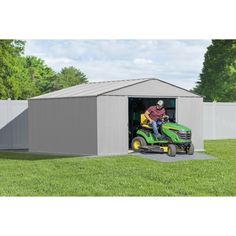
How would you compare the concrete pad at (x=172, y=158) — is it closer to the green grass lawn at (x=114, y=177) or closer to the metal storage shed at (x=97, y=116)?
the green grass lawn at (x=114, y=177)

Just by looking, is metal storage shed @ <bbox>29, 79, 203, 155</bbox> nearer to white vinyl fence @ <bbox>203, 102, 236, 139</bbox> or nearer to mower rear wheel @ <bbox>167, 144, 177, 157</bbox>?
mower rear wheel @ <bbox>167, 144, 177, 157</bbox>

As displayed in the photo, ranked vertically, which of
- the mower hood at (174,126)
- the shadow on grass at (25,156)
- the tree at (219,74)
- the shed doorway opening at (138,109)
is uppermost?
the tree at (219,74)

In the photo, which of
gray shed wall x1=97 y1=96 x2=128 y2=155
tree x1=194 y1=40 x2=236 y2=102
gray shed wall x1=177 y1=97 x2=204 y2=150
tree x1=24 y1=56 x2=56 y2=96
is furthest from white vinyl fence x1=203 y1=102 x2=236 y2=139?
tree x1=24 y1=56 x2=56 y2=96

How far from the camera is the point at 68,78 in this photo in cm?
4944

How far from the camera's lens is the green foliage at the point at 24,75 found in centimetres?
3069

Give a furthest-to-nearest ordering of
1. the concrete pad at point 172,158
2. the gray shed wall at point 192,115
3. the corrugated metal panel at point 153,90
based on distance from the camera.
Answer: the gray shed wall at point 192,115, the corrugated metal panel at point 153,90, the concrete pad at point 172,158

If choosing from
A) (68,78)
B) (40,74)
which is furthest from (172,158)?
(40,74)

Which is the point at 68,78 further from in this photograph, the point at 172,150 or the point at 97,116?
the point at 172,150

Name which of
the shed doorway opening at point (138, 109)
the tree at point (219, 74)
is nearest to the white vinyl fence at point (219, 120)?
the shed doorway opening at point (138, 109)

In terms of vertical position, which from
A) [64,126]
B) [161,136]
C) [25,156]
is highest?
[64,126]

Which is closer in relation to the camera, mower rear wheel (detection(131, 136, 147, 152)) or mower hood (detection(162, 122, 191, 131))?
mower hood (detection(162, 122, 191, 131))

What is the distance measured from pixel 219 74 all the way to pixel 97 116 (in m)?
22.3

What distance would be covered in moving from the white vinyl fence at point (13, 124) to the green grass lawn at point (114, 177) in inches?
130

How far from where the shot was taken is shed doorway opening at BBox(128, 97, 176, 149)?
64.4 ft
